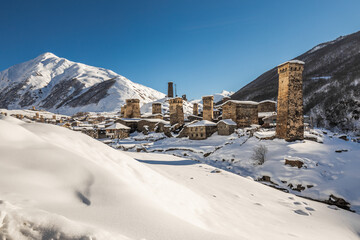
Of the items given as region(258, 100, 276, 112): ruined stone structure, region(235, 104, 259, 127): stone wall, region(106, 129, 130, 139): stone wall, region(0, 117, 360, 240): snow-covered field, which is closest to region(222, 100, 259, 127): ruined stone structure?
region(235, 104, 259, 127): stone wall

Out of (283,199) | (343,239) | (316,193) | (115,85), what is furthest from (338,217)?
(115,85)

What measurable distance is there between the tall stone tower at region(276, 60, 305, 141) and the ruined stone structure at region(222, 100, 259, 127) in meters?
11.8

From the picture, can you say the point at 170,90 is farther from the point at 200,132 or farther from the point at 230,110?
the point at 200,132

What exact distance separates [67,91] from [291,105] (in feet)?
506

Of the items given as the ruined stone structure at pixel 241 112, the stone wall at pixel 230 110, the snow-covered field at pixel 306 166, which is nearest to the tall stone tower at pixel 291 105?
the snow-covered field at pixel 306 166

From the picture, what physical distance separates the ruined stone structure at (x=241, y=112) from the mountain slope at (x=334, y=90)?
18.9m

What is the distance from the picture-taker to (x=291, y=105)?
750 inches

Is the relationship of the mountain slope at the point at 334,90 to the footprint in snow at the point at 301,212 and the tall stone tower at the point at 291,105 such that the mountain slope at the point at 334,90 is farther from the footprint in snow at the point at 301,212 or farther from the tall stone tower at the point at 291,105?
the footprint in snow at the point at 301,212

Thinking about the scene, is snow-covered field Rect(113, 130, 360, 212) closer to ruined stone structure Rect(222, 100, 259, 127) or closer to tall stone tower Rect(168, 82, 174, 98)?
ruined stone structure Rect(222, 100, 259, 127)

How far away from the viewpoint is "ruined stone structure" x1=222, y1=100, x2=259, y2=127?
103 ft

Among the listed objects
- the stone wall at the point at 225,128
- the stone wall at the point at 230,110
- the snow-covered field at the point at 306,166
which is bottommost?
the snow-covered field at the point at 306,166

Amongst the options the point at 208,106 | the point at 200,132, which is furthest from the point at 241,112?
the point at 200,132

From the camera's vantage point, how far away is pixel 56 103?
123312 mm

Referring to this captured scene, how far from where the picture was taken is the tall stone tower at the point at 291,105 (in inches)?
741
